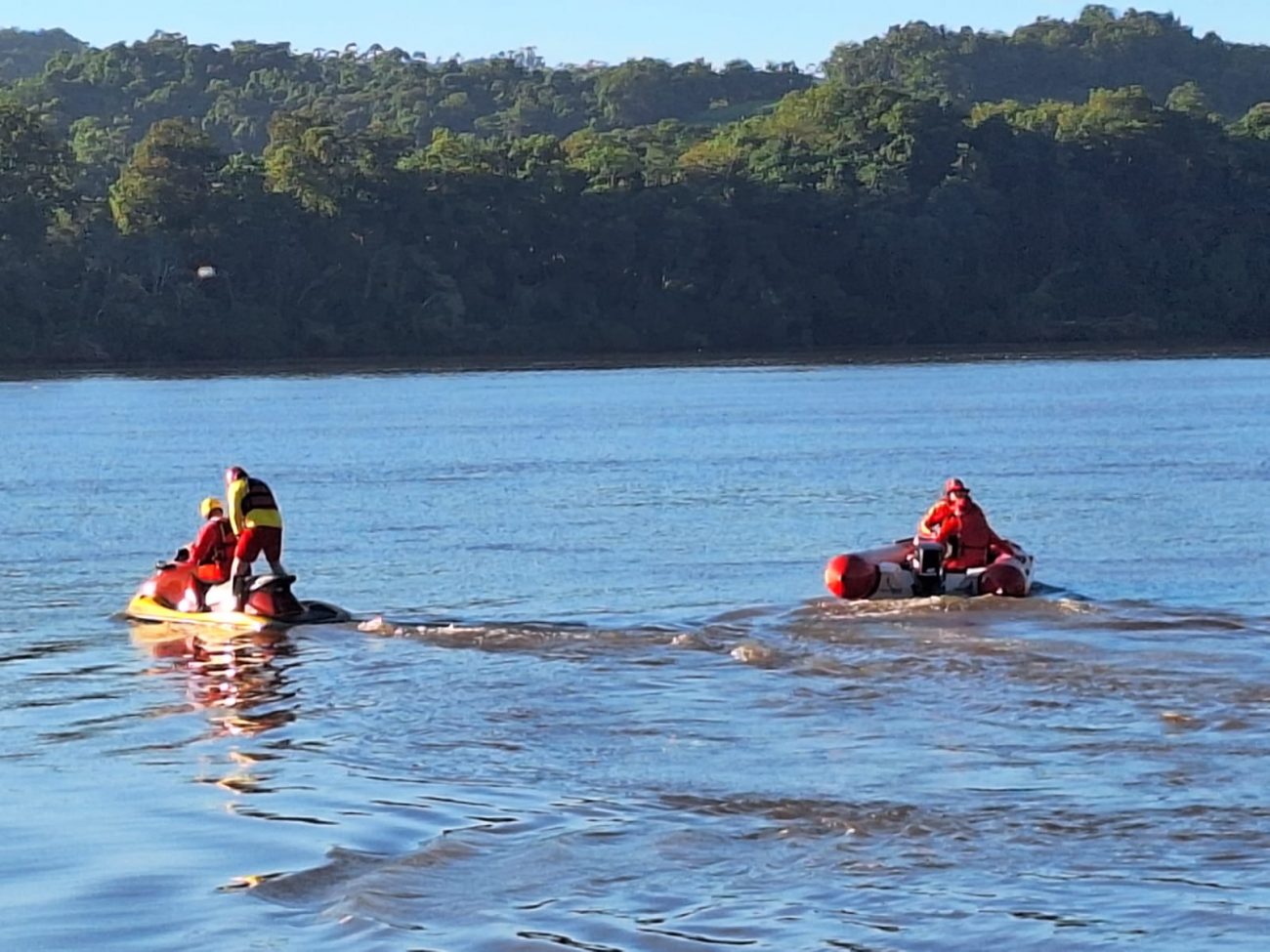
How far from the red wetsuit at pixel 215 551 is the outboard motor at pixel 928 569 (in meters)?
6.80

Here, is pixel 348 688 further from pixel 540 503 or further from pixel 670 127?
pixel 670 127

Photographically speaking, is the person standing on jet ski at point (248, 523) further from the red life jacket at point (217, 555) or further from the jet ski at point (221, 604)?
the red life jacket at point (217, 555)

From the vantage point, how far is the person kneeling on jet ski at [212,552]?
23.6m

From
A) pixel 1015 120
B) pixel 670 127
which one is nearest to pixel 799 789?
pixel 1015 120

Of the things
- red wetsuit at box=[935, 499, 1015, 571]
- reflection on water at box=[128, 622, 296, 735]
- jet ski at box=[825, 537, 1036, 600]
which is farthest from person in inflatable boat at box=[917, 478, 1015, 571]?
reflection on water at box=[128, 622, 296, 735]

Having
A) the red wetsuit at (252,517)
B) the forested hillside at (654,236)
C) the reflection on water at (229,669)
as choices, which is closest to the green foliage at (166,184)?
the forested hillside at (654,236)

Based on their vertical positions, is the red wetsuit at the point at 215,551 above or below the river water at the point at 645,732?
above

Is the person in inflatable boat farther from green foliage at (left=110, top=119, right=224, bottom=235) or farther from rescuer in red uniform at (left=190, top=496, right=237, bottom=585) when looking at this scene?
green foliage at (left=110, top=119, right=224, bottom=235)

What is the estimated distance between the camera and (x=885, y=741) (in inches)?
647

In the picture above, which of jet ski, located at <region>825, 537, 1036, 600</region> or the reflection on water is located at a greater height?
jet ski, located at <region>825, 537, 1036, 600</region>

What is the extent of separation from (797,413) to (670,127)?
83.1 m

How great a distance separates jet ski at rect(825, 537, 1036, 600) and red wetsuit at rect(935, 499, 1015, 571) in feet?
0.73

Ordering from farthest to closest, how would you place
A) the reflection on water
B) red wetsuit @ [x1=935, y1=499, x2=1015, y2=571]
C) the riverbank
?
1. the riverbank
2. red wetsuit @ [x1=935, y1=499, x2=1015, y2=571]
3. the reflection on water

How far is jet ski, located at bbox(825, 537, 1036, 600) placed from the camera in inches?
955
